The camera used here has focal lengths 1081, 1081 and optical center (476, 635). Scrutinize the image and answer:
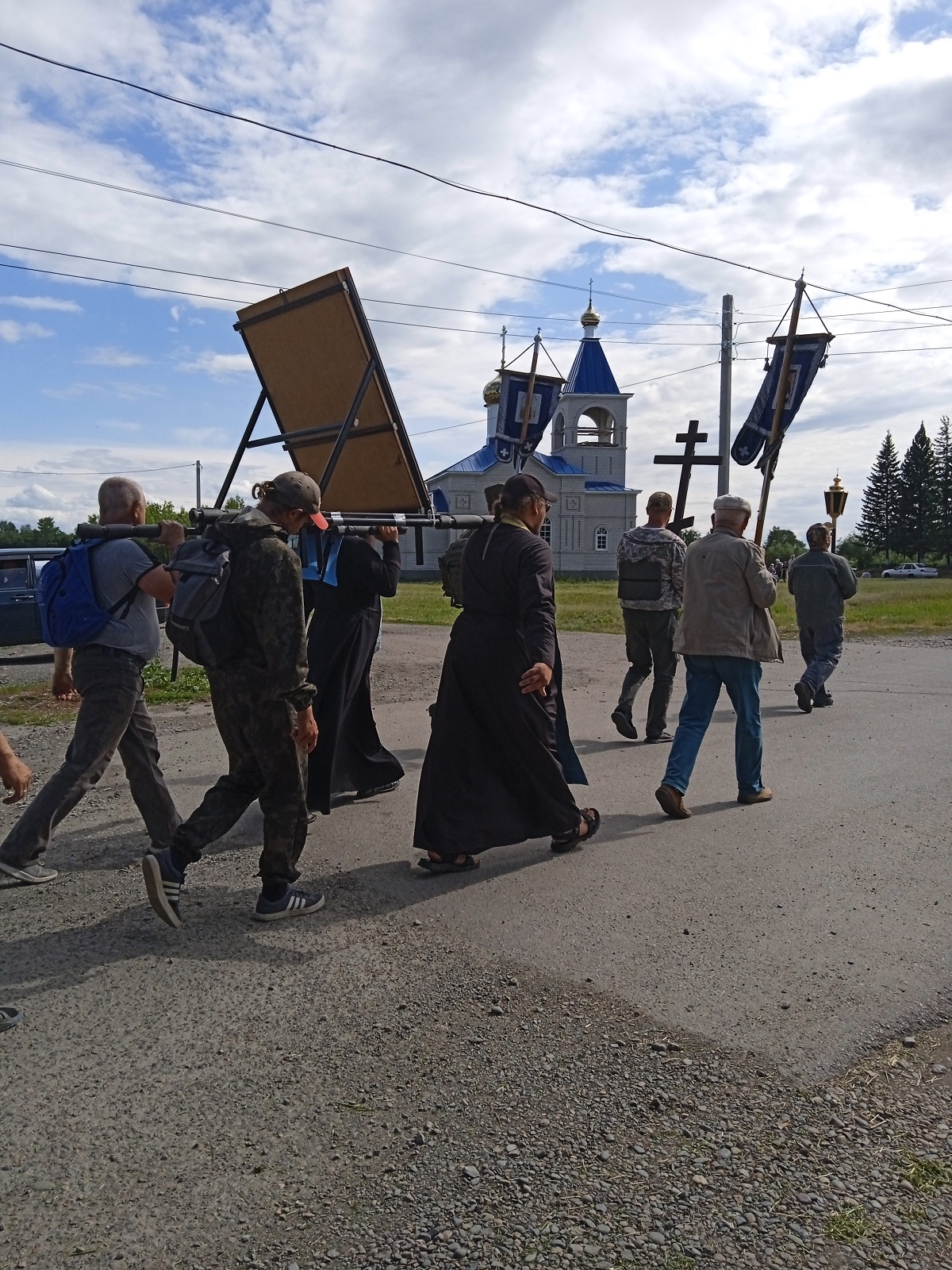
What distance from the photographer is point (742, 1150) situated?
2914mm

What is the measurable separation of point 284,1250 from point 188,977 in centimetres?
166

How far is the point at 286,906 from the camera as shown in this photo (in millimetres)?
4668

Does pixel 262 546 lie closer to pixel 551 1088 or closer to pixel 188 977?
pixel 188 977

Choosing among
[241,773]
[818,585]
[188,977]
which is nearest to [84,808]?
[241,773]

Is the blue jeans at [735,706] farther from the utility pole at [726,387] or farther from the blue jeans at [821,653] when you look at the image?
the utility pole at [726,387]

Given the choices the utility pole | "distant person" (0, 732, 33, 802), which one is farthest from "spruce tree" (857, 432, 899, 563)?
"distant person" (0, 732, 33, 802)

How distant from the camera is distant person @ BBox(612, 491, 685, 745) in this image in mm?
8797

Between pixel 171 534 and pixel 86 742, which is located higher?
pixel 171 534

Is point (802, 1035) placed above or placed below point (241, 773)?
below

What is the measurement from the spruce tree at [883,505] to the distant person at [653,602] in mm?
100277

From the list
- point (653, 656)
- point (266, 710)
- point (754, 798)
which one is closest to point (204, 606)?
point (266, 710)

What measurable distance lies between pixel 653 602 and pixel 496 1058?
5.83m

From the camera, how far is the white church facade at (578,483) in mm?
71812

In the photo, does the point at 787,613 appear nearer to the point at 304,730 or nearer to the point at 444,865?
the point at 444,865
